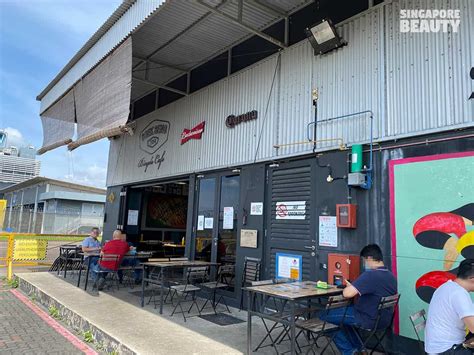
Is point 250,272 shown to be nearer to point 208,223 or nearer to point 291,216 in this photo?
point 291,216

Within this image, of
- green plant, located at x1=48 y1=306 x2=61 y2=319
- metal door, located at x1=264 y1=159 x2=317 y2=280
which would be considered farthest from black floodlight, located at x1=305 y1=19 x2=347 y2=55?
green plant, located at x1=48 y1=306 x2=61 y2=319

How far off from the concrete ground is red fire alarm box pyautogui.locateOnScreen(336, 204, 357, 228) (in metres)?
1.61

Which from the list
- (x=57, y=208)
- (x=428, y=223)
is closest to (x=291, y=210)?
(x=428, y=223)

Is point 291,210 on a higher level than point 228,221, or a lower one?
higher

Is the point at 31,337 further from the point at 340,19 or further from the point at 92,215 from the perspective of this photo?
the point at 92,215

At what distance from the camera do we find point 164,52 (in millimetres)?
8383

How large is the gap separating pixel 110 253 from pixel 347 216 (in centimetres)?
510

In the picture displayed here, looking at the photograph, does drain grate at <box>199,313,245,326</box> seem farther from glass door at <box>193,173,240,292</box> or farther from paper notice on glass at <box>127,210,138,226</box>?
paper notice on glass at <box>127,210,138,226</box>

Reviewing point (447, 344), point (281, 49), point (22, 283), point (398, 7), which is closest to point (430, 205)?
point (447, 344)

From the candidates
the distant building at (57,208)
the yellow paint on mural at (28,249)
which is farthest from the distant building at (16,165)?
the yellow paint on mural at (28,249)

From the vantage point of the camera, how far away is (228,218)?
736 cm

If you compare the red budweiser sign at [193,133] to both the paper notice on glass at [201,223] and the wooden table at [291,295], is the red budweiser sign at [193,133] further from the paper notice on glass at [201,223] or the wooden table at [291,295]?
the wooden table at [291,295]

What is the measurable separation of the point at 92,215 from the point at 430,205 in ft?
109

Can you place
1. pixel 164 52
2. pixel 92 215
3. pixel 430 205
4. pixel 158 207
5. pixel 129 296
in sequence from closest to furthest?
1. pixel 430 205
2. pixel 129 296
3. pixel 164 52
4. pixel 158 207
5. pixel 92 215
